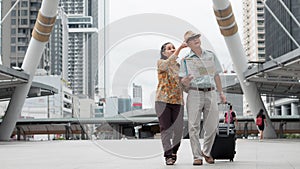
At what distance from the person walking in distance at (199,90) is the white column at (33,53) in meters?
18.1

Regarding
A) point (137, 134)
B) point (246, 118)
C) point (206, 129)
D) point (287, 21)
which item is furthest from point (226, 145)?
point (287, 21)

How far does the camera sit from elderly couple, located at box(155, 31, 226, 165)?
7914 mm

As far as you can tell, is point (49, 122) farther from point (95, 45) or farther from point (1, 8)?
point (1, 8)

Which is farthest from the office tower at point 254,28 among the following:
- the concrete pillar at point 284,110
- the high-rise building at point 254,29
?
the concrete pillar at point 284,110

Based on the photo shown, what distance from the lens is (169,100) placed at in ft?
26.0

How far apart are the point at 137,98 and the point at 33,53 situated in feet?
68.7

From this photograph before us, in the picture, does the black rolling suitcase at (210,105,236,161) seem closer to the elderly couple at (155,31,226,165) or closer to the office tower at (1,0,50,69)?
the elderly couple at (155,31,226,165)

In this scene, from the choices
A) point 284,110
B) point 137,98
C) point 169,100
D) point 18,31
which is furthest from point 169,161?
point 18,31

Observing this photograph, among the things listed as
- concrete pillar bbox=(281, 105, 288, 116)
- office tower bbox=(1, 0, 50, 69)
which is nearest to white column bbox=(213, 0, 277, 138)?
concrete pillar bbox=(281, 105, 288, 116)

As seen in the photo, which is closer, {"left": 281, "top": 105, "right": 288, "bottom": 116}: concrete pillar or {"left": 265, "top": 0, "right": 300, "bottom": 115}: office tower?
{"left": 265, "top": 0, "right": 300, "bottom": 115}: office tower

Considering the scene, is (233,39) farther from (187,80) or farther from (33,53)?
(187,80)

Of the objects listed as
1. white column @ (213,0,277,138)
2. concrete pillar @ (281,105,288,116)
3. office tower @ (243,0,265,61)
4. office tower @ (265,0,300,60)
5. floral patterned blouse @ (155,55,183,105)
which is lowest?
concrete pillar @ (281,105,288,116)

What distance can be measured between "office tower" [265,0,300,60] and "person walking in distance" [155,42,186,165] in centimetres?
6863

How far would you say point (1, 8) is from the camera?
117750 mm
